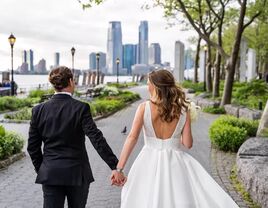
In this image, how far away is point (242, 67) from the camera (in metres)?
53.1

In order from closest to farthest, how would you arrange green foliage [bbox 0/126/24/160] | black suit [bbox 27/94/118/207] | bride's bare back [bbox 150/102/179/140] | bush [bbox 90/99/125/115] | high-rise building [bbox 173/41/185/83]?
black suit [bbox 27/94/118/207]
bride's bare back [bbox 150/102/179/140]
green foliage [bbox 0/126/24/160]
bush [bbox 90/99/125/115]
high-rise building [bbox 173/41/185/83]

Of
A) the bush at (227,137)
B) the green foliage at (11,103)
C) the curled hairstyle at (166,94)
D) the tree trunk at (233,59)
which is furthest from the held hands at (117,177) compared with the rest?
the green foliage at (11,103)

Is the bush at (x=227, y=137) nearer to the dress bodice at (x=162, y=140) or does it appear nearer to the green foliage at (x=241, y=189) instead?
the green foliage at (x=241, y=189)

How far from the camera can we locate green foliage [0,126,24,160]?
9.80 metres

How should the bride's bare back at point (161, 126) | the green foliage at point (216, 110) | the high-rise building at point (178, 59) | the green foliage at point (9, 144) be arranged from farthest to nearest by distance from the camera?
1. the high-rise building at point (178, 59)
2. the green foliage at point (216, 110)
3. the green foliage at point (9, 144)
4. the bride's bare back at point (161, 126)

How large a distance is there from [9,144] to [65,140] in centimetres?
624

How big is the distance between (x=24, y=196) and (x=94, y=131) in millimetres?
3552

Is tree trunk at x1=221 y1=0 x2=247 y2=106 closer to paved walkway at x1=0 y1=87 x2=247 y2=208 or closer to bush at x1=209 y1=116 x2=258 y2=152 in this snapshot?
paved walkway at x1=0 y1=87 x2=247 y2=208

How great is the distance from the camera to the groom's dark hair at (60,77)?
13.3 ft

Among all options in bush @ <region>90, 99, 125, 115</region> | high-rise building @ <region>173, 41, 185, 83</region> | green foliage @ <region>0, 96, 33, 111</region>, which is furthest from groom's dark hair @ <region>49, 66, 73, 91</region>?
high-rise building @ <region>173, 41, 185, 83</region>

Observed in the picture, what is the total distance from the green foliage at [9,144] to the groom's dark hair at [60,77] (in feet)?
19.5

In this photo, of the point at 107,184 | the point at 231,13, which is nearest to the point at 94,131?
the point at 107,184

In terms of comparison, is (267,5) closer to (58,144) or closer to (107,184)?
(107,184)

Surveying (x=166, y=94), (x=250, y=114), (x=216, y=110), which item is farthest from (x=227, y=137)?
(x=216, y=110)
